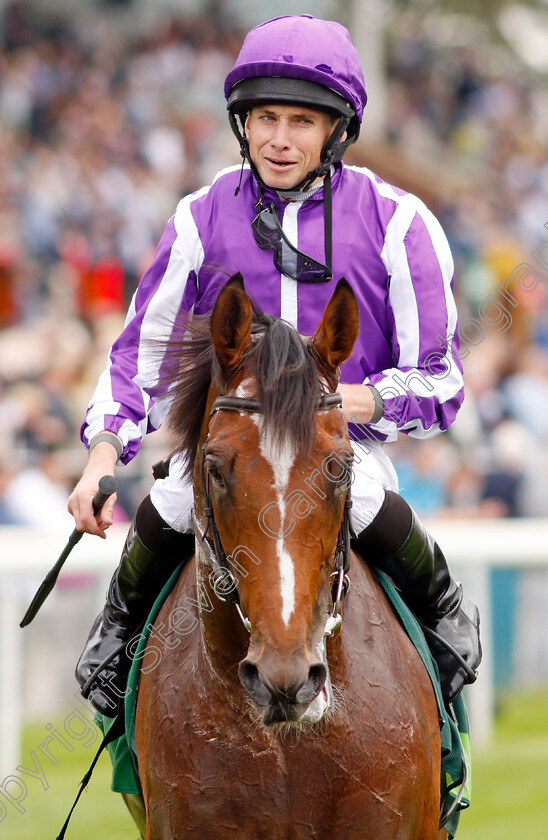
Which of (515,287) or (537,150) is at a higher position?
(537,150)

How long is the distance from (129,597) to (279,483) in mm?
Result: 1291

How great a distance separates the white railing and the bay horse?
3416 millimetres

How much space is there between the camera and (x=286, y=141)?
3.43 meters

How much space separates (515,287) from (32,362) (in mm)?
6082

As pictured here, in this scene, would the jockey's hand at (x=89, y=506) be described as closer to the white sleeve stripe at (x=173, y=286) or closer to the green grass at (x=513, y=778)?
the white sleeve stripe at (x=173, y=286)

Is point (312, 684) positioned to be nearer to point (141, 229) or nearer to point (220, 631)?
point (220, 631)

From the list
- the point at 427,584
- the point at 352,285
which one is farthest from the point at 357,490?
the point at 352,285

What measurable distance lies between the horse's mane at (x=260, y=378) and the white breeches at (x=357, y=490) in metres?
0.21

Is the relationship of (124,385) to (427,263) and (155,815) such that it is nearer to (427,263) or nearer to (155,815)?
(427,263)

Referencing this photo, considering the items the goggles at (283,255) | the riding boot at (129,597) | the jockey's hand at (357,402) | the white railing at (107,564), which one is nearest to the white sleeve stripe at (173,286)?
the goggles at (283,255)

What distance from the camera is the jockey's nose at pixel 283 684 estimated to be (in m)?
2.51

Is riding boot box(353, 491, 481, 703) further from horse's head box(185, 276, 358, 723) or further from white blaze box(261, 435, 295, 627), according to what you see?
white blaze box(261, 435, 295, 627)

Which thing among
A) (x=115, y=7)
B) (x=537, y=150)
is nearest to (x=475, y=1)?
(x=537, y=150)

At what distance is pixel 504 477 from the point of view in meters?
10.4
